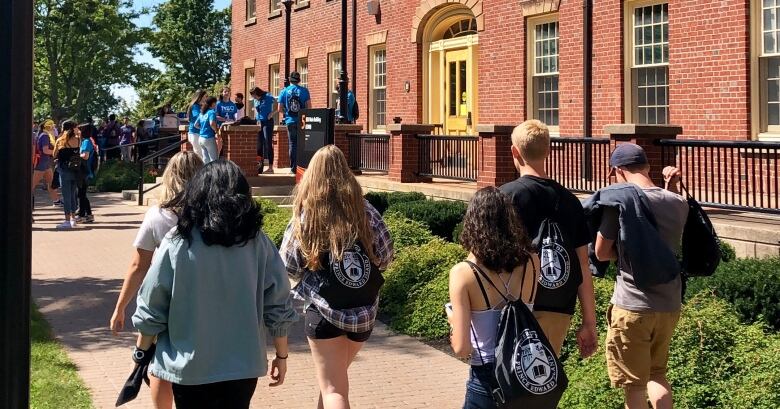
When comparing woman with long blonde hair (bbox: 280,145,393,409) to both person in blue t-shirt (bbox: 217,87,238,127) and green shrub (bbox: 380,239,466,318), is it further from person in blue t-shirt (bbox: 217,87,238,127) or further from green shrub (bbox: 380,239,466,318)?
person in blue t-shirt (bbox: 217,87,238,127)

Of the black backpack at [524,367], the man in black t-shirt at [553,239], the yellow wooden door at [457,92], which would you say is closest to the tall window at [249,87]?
the yellow wooden door at [457,92]

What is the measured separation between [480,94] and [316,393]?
517 inches

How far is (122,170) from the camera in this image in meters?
29.2

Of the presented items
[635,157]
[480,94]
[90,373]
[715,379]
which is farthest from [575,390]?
[480,94]

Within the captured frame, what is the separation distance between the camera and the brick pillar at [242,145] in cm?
2014

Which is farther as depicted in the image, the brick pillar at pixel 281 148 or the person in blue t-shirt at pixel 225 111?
the brick pillar at pixel 281 148

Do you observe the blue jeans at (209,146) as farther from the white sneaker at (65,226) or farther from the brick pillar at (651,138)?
the brick pillar at (651,138)

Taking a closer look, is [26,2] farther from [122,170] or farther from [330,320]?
[122,170]

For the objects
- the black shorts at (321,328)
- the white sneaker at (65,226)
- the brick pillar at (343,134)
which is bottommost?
the black shorts at (321,328)

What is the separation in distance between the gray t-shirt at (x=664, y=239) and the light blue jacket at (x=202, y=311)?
2.26 metres

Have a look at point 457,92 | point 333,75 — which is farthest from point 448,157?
point 333,75

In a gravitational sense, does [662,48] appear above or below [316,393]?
above

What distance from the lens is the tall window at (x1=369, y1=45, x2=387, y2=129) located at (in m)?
23.9

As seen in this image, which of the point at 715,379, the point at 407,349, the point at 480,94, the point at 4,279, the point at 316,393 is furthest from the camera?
the point at 480,94
